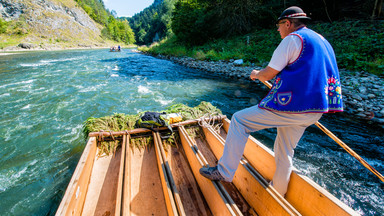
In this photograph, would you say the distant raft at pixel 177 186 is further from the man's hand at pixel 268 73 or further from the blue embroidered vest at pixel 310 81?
the man's hand at pixel 268 73

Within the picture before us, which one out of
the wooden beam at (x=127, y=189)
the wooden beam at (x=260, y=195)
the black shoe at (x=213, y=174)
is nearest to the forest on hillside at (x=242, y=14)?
the wooden beam at (x=260, y=195)

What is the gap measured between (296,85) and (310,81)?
0.35 feet

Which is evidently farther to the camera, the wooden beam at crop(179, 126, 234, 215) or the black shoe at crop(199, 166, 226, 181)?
the black shoe at crop(199, 166, 226, 181)

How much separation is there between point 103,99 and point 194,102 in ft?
13.3

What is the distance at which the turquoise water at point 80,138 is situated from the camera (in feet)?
9.95

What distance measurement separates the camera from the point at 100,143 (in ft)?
10.9

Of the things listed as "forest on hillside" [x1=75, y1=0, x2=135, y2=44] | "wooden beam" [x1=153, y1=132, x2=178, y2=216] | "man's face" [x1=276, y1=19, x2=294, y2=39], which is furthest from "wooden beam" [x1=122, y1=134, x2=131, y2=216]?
"forest on hillside" [x1=75, y1=0, x2=135, y2=44]

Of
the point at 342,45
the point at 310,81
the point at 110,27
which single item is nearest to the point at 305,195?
the point at 310,81

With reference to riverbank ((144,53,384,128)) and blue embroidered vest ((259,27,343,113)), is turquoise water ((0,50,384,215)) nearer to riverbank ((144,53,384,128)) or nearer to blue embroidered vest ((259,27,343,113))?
riverbank ((144,53,384,128))

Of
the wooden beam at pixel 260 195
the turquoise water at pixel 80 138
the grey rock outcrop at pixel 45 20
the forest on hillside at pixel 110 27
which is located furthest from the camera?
the forest on hillside at pixel 110 27

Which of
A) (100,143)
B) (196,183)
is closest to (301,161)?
(196,183)

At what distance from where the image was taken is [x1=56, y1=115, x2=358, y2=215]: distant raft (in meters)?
1.77

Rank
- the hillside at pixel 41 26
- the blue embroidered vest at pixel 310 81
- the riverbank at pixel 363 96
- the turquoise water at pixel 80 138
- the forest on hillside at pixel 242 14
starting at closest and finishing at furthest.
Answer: the blue embroidered vest at pixel 310 81
the turquoise water at pixel 80 138
the riverbank at pixel 363 96
the forest on hillside at pixel 242 14
the hillside at pixel 41 26

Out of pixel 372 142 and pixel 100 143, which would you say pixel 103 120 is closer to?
pixel 100 143
